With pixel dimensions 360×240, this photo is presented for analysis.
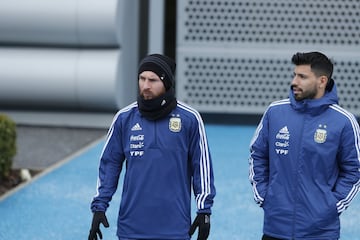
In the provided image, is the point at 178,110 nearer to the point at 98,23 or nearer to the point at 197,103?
the point at 98,23

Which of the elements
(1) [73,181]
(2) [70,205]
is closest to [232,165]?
(1) [73,181]

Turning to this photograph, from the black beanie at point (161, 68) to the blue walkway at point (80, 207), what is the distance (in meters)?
3.08

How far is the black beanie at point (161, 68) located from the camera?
16.4ft

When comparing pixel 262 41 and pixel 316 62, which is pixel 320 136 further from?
pixel 262 41

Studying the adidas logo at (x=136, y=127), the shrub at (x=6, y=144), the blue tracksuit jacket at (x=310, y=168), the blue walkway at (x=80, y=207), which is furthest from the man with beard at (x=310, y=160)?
the shrub at (x=6, y=144)

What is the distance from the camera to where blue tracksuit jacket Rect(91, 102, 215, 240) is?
4.98 m

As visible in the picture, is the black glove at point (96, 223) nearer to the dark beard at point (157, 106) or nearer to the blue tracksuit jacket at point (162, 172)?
the blue tracksuit jacket at point (162, 172)

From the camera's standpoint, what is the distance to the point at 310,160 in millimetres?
4949

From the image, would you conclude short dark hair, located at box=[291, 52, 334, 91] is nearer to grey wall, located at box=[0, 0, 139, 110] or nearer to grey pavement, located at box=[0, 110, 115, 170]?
grey pavement, located at box=[0, 110, 115, 170]

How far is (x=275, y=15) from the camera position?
14.6 meters

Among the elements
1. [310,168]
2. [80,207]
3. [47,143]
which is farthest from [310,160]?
[47,143]

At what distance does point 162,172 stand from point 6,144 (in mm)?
5116

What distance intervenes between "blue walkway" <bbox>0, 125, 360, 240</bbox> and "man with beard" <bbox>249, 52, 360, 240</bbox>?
2894mm

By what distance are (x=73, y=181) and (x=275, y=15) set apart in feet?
18.7
